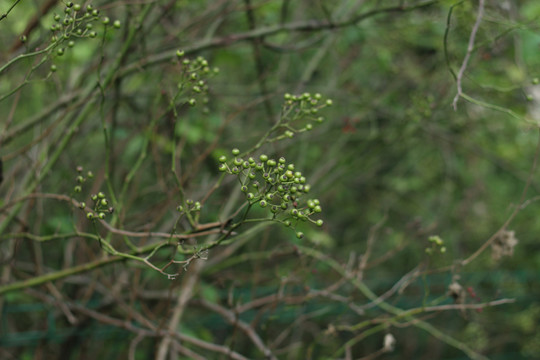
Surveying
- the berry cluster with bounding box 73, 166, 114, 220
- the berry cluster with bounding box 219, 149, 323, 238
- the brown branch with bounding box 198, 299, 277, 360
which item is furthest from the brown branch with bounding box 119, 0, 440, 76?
the berry cluster with bounding box 219, 149, 323, 238

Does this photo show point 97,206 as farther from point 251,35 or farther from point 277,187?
point 251,35

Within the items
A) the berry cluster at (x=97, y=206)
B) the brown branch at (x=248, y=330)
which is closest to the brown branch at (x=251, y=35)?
the berry cluster at (x=97, y=206)

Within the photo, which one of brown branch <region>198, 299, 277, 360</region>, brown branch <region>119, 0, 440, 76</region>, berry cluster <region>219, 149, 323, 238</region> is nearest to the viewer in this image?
berry cluster <region>219, 149, 323, 238</region>

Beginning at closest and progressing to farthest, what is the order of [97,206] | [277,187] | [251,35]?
[277,187]
[97,206]
[251,35]

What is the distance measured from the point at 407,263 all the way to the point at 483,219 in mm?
990

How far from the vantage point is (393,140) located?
3.45m

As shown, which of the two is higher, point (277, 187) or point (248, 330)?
point (277, 187)

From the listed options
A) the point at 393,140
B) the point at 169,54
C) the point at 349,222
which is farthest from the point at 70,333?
the point at 349,222

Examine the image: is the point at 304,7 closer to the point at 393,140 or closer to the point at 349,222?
the point at 393,140

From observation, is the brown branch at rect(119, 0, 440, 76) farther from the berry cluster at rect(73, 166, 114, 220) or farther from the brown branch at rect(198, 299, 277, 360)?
the brown branch at rect(198, 299, 277, 360)

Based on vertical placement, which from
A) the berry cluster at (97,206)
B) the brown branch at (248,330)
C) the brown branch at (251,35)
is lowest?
the brown branch at (248,330)

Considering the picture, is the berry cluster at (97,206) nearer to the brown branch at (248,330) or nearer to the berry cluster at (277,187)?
the berry cluster at (277,187)

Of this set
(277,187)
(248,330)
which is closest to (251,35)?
(248,330)

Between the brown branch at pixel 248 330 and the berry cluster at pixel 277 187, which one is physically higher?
the berry cluster at pixel 277 187
